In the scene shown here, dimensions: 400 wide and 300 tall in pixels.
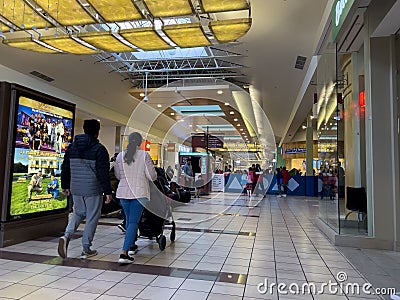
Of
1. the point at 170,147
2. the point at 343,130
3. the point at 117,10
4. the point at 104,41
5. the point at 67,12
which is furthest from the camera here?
the point at 170,147

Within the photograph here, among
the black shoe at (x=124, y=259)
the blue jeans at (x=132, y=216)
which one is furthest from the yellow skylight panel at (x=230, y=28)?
the black shoe at (x=124, y=259)

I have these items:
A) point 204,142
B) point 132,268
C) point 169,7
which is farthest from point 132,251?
point 204,142

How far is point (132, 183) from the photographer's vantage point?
3357 mm

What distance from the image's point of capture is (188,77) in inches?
397

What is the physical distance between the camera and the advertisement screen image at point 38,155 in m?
4.07

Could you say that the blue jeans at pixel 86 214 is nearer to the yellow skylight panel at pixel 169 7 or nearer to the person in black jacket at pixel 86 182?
the person in black jacket at pixel 86 182

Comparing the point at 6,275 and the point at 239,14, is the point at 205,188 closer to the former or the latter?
the point at 239,14

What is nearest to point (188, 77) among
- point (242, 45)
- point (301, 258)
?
point (242, 45)

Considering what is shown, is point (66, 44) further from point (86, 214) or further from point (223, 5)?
point (86, 214)

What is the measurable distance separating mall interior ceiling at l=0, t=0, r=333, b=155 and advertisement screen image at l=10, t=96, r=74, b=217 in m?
3.68

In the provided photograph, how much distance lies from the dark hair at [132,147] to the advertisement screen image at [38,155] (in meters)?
1.72

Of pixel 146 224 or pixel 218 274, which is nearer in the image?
pixel 218 274

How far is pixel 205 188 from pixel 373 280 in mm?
10509

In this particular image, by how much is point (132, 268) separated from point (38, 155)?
2.33m
